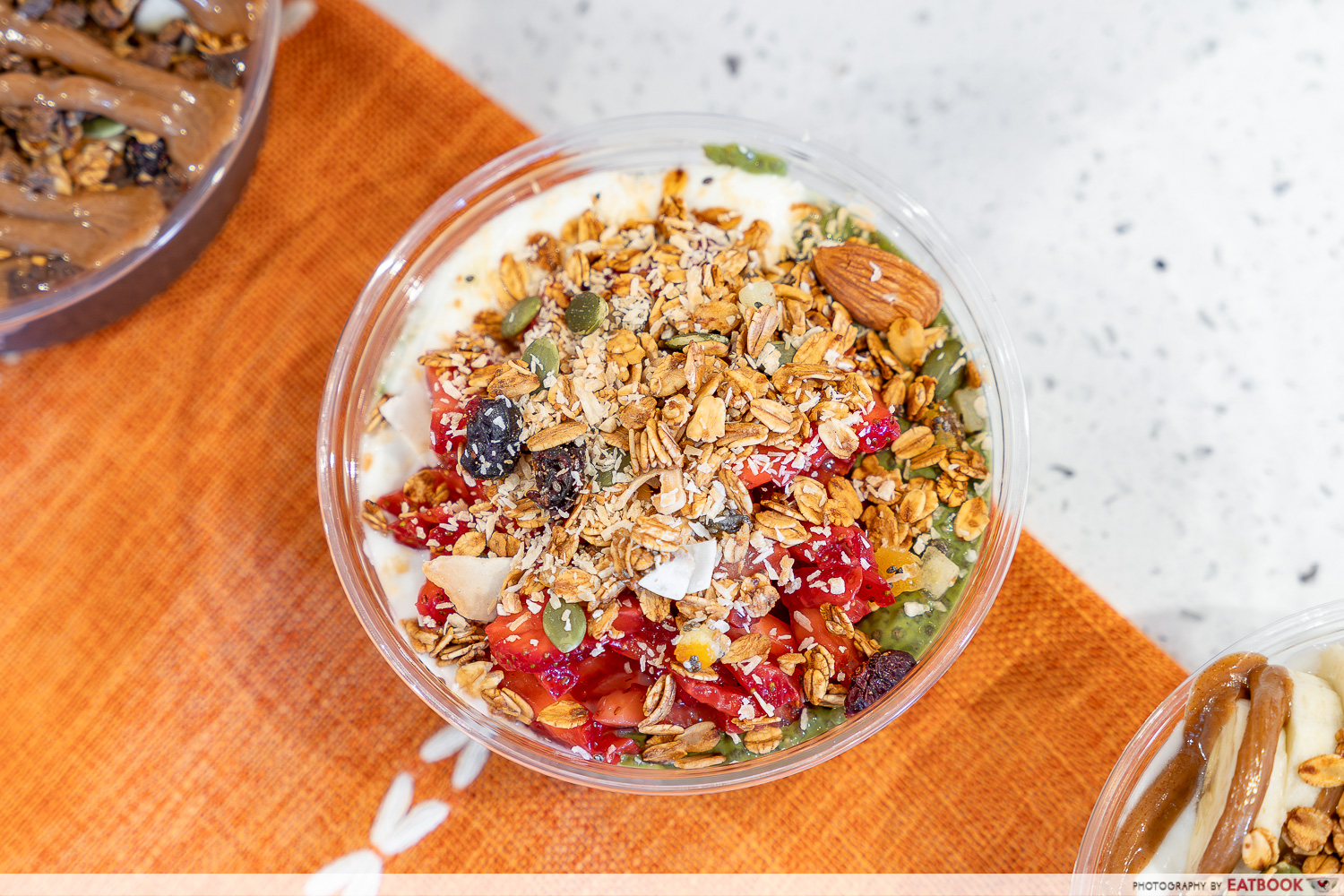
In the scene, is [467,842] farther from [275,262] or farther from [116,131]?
[116,131]

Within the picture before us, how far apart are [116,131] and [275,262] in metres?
0.26

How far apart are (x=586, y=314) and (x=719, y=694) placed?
47cm

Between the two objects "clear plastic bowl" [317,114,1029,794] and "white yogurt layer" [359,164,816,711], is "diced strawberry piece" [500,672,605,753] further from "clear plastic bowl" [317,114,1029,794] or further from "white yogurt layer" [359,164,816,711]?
"white yogurt layer" [359,164,816,711]

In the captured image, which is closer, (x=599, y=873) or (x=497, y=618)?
(x=497, y=618)

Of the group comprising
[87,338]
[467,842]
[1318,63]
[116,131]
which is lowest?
[467,842]

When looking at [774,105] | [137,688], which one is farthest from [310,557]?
[774,105]

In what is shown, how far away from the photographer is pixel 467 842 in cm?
123

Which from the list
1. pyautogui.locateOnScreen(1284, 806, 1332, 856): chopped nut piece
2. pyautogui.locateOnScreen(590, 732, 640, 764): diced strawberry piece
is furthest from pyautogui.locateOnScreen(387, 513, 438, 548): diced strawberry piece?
pyautogui.locateOnScreen(1284, 806, 1332, 856): chopped nut piece

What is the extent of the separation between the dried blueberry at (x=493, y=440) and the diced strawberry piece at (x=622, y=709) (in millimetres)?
296

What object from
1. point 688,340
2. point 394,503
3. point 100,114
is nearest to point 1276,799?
point 688,340

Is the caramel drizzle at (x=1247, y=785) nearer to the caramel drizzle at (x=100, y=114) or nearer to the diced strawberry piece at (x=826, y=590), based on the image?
the diced strawberry piece at (x=826, y=590)

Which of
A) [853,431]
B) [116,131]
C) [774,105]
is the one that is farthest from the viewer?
[774,105]

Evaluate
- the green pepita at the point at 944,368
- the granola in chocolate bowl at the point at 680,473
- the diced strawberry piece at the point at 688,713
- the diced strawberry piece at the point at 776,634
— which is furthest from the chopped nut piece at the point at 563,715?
the green pepita at the point at 944,368

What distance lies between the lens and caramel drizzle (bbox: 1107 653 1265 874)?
3.37ft
